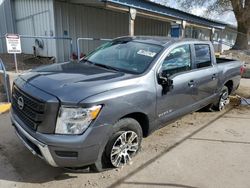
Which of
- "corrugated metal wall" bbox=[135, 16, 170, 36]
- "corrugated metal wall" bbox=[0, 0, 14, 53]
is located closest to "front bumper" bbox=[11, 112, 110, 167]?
"corrugated metal wall" bbox=[0, 0, 14, 53]

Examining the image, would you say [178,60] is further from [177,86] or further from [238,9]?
[238,9]

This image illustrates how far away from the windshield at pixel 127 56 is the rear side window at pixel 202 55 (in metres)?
1.11

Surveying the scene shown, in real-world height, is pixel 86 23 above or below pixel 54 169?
above

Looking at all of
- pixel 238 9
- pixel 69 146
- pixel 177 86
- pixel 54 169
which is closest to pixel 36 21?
pixel 177 86

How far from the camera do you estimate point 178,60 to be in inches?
169

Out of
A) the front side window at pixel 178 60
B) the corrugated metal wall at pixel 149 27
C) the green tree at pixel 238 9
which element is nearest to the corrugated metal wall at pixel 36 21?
the corrugated metal wall at pixel 149 27

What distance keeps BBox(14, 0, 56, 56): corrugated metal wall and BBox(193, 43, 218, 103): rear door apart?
8.19 metres

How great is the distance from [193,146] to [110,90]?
197 centimetres

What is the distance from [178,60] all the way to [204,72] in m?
0.88

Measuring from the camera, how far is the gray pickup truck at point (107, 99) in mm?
2781

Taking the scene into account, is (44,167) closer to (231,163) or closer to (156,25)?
(231,163)

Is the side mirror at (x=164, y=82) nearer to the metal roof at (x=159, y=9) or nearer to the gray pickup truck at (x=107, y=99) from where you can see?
the gray pickup truck at (x=107, y=99)

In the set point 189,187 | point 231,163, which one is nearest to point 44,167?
point 189,187

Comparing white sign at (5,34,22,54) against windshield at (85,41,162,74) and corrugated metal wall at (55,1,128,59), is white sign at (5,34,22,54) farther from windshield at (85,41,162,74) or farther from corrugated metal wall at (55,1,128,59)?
corrugated metal wall at (55,1,128,59)
